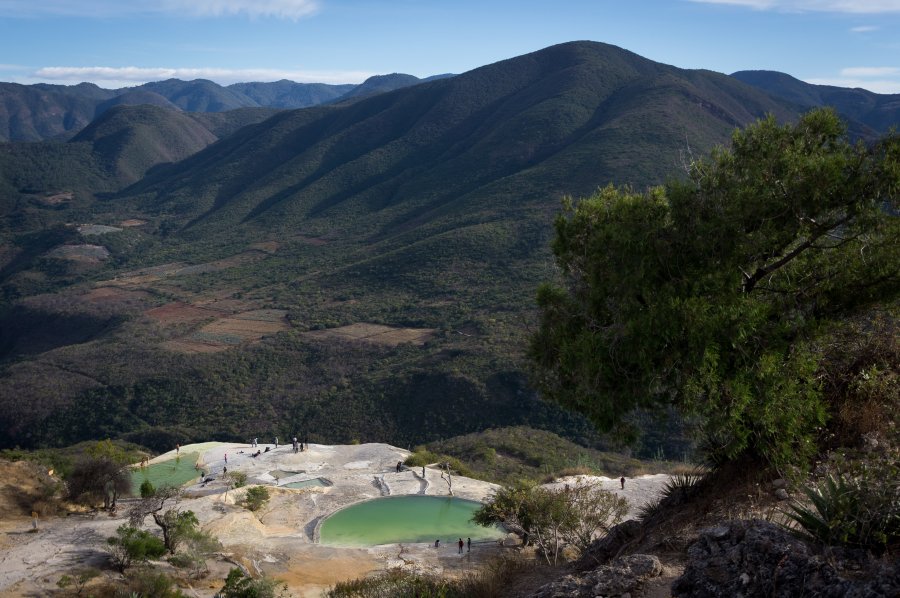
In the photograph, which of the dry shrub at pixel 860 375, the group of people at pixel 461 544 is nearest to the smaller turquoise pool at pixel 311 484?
the group of people at pixel 461 544

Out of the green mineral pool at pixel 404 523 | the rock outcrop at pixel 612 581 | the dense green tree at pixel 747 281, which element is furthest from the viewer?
the green mineral pool at pixel 404 523

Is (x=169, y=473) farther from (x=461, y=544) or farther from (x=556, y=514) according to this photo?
(x=556, y=514)

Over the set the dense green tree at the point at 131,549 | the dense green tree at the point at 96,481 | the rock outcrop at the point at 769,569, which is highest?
the rock outcrop at the point at 769,569

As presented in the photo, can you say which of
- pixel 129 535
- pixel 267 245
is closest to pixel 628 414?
pixel 129 535

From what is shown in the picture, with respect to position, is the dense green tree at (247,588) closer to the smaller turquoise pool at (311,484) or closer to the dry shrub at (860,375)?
the dry shrub at (860,375)

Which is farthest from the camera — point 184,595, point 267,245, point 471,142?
point 471,142

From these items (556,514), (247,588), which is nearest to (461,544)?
(556,514)

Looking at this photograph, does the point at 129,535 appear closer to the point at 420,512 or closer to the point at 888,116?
the point at 420,512
